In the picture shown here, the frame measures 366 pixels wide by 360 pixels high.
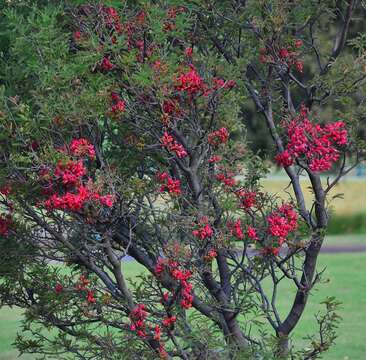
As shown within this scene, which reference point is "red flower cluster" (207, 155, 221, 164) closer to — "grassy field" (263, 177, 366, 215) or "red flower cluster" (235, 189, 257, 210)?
"red flower cluster" (235, 189, 257, 210)

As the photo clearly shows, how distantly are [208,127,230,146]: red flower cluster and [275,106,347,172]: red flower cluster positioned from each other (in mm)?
458

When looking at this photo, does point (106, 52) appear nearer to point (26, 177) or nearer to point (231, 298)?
point (26, 177)

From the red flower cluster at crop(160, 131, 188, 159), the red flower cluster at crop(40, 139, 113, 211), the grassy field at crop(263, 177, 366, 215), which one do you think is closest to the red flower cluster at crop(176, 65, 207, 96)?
the red flower cluster at crop(160, 131, 188, 159)

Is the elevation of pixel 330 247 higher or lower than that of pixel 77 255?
higher

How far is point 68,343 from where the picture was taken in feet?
18.4

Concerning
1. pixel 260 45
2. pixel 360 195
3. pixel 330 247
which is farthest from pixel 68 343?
pixel 360 195

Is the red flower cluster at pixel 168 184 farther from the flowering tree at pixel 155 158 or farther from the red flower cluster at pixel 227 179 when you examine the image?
the red flower cluster at pixel 227 179

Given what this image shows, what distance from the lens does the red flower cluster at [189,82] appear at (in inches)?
191

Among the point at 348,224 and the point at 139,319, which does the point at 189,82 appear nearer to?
the point at 139,319

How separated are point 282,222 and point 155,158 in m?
0.98

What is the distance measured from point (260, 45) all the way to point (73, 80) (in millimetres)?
1489

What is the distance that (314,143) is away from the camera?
5.24m

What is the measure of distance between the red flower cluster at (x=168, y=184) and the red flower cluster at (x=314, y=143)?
75 cm

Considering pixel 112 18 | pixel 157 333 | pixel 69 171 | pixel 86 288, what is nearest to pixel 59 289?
pixel 86 288
